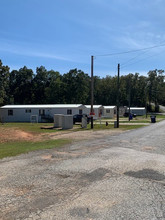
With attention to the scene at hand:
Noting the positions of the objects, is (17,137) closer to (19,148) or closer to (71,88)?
(19,148)

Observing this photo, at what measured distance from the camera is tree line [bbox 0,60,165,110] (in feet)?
212

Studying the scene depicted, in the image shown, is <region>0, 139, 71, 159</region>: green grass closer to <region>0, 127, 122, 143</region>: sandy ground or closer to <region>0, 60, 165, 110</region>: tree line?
<region>0, 127, 122, 143</region>: sandy ground

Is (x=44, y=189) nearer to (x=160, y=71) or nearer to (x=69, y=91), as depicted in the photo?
(x=69, y=91)

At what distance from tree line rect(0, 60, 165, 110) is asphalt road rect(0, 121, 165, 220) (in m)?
57.0

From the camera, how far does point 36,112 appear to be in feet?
129

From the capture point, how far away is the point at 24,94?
75.2 m

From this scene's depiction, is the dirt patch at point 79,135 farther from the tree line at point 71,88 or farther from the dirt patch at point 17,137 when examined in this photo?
the tree line at point 71,88

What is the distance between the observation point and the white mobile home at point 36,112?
38331 millimetres

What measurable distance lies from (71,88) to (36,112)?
1045 inches

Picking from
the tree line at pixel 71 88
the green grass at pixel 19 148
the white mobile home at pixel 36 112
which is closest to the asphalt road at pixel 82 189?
the green grass at pixel 19 148

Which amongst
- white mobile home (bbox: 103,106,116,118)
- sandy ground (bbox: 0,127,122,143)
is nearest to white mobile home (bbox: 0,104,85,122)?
white mobile home (bbox: 103,106,116,118)

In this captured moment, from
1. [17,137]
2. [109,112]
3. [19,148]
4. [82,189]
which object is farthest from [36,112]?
[82,189]

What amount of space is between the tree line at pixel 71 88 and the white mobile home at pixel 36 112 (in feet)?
73.2

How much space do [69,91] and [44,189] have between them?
60075 millimetres
